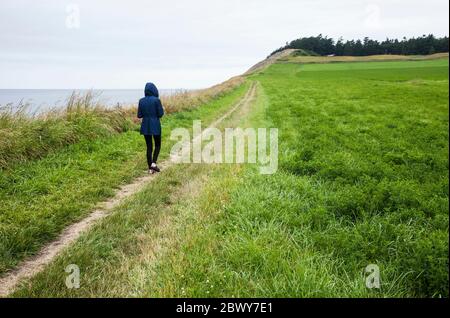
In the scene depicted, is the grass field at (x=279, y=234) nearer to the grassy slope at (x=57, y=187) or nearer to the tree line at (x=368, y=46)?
the grassy slope at (x=57, y=187)

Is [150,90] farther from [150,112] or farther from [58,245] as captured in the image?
[58,245]

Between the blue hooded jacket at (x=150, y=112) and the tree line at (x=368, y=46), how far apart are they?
128 ft

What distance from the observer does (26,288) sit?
4082mm

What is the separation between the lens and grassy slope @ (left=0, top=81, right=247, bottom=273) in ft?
18.0

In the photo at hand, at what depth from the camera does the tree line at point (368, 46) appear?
76787 mm

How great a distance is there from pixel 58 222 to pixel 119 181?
261 cm

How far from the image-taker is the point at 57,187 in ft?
25.6

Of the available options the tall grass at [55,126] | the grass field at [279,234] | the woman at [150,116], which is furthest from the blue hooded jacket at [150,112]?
the tall grass at [55,126]

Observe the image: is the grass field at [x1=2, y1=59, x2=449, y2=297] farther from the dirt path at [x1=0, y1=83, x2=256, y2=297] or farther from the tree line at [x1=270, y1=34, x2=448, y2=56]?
the tree line at [x1=270, y1=34, x2=448, y2=56]

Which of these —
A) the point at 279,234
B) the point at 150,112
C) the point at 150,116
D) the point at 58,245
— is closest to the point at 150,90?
the point at 150,112

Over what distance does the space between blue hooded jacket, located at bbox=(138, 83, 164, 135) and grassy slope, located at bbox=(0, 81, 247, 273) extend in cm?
109

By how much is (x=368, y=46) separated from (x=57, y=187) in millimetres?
127851

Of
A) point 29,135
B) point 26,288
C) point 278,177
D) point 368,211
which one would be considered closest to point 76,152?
point 29,135
